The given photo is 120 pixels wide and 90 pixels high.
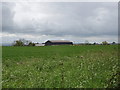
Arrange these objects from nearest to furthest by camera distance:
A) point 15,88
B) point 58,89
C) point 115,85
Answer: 1. point 115,85
2. point 58,89
3. point 15,88

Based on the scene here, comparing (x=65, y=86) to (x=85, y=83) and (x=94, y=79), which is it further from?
(x=94, y=79)

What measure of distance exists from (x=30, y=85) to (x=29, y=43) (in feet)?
365

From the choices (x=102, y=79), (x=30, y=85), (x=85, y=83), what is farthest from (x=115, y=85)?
(x=30, y=85)

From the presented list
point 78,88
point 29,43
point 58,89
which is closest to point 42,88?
point 58,89

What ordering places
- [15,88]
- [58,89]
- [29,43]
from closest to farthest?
1. [58,89]
2. [15,88]
3. [29,43]

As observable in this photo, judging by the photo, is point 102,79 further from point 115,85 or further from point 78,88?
point 115,85

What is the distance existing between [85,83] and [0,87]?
3.54 meters

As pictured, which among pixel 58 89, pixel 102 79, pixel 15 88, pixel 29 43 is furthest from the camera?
pixel 29 43

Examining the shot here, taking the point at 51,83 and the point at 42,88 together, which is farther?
the point at 51,83

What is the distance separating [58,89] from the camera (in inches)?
296

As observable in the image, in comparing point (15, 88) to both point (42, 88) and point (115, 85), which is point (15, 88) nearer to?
point (42, 88)

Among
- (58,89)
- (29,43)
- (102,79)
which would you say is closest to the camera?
(58,89)

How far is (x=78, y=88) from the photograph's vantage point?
758 cm

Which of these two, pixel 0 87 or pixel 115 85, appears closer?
pixel 115 85
